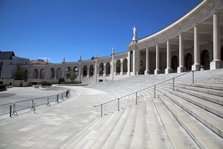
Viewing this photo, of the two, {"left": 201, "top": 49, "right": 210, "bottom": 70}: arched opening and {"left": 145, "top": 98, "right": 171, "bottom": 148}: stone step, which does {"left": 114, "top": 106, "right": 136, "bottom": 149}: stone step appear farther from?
{"left": 201, "top": 49, "right": 210, "bottom": 70}: arched opening

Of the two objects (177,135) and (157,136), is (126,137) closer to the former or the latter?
(157,136)

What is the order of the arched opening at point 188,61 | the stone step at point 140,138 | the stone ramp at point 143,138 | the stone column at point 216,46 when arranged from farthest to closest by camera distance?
the arched opening at point 188,61 → the stone column at point 216,46 → the stone step at point 140,138 → the stone ramp at point 143,138

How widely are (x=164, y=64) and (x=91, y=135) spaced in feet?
113

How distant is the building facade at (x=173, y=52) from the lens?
1677 centimetres

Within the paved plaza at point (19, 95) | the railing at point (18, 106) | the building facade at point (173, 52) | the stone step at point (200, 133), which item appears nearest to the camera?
the stone step at point (200, 133)

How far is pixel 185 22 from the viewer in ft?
70.7

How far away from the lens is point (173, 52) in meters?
35.2

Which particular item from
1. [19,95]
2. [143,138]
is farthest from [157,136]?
[19,95]

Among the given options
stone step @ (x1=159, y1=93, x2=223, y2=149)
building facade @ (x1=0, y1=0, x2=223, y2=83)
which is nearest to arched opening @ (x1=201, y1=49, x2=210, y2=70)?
building facade @ (x1=0, y1=0, x2=223, y2=83)

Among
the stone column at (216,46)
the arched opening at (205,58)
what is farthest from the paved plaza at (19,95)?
the arched opening at (205,58)

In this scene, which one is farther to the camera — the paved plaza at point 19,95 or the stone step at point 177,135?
the paved plaza at point 19,95

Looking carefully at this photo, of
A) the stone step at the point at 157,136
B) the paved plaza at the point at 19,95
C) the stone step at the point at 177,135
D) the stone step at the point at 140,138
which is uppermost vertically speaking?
the stone step at the point at 177,135

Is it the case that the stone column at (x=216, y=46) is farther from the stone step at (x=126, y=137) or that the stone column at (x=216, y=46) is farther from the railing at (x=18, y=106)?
the railing at (x=18, y=106)

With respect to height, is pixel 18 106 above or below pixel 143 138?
below
